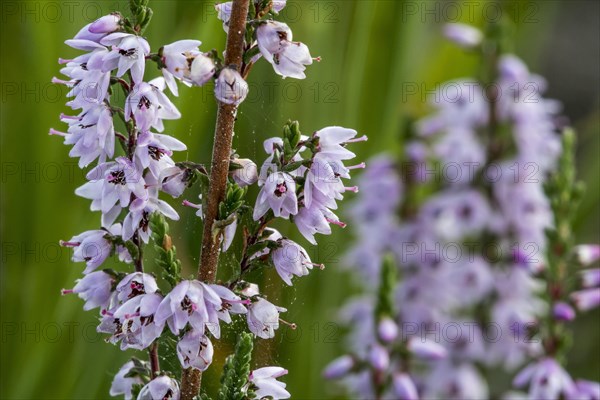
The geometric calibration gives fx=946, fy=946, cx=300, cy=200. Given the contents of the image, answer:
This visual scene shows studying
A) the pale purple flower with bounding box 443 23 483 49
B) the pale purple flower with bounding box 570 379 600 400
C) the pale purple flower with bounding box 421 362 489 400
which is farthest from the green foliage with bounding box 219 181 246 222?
the pale purple flower with bounding box 443 23 483 49

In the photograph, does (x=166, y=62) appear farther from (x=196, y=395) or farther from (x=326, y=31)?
(x=326, y=31)

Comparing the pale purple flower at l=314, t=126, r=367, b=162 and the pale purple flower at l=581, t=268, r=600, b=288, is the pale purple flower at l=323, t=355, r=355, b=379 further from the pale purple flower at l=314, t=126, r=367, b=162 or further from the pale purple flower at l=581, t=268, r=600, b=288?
the pale purple flower at l=314, t=126, r=367, b=162

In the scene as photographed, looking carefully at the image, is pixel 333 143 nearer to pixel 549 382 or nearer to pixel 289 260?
pixel 289 260

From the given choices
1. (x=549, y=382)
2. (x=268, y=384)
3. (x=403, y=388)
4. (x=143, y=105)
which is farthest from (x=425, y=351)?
(x=143, y=105)

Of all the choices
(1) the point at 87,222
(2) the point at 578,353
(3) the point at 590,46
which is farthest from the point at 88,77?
(3) the point at 590,46

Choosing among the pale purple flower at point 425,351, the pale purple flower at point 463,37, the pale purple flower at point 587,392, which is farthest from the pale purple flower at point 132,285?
the pale purple flower at point 463,37

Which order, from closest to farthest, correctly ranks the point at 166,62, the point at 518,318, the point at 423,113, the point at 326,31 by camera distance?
the point at 166,62, the point at 518,318, the point at 326,31, the point at 423,113

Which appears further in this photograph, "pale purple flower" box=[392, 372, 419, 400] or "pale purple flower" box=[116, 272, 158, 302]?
"pale purple flower" box=[392, 372, 419, 400]
